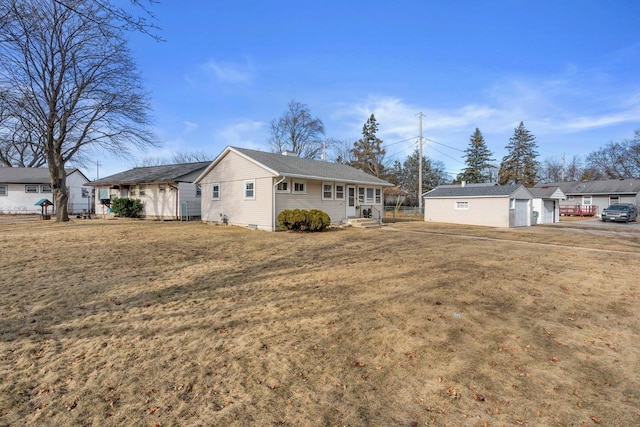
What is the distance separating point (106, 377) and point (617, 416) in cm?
479

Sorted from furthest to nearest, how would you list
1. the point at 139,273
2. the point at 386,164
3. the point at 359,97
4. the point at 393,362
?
1. the point at 386,164
2. the point at 359,97
3. the point at 139,273
4. the point at 393,362

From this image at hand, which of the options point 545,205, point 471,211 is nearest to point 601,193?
point 545,205


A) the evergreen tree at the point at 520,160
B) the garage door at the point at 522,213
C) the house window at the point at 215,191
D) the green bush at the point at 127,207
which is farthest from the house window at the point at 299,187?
the evergreen tree at the point at 520,160

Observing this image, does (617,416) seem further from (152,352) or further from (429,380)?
(152,352)

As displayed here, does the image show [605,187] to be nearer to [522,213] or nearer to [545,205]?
[545,205]

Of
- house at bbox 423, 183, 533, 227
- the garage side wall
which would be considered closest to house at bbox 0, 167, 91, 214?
the garage side wall

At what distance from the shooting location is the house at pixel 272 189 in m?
16.2

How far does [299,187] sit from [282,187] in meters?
1.21

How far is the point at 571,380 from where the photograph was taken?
11.2 feet

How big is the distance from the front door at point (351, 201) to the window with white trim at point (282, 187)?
191 inches

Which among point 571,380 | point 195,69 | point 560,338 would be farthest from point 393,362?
point 195,69

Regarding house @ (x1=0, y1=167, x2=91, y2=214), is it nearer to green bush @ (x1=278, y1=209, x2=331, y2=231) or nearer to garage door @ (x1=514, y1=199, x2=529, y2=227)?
green bush @ (x1=278, y1=209, x2=331, y2=231)

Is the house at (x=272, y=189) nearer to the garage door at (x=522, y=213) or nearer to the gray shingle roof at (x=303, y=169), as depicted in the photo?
the gray shingle roof at (x=303, y=169)

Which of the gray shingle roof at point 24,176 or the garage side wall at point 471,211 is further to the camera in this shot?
the gray shingle roof at point 24,176
